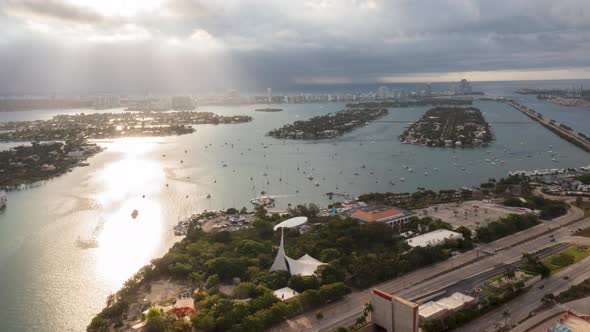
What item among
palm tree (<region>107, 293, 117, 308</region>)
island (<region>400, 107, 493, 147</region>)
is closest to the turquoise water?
palm tree (<region>107, 293, 117, 308</region>)

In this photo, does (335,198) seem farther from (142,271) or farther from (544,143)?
(544,143)

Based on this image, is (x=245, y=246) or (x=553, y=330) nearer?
(x=553, y=330)

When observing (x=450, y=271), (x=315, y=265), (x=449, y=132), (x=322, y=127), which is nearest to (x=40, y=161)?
(x=315, y=265)

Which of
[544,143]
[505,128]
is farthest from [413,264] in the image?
[505,128]

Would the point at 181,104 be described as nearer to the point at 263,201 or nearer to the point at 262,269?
the point at 263,201

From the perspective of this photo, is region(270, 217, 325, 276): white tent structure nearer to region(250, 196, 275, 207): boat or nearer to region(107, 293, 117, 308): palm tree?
region(107, 293, 117, 308): palm tree

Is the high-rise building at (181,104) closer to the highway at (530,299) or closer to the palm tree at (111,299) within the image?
the palm tree at (111,299)
